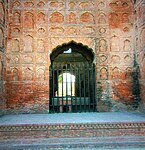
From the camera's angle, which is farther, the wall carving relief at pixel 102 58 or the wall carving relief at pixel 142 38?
the wall carving relief at pixel 102 58

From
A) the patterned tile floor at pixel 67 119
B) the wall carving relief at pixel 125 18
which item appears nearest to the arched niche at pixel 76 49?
the wall carving relief at pixel 125 18

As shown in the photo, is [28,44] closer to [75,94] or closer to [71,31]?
[71,31]

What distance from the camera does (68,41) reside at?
6.98 m

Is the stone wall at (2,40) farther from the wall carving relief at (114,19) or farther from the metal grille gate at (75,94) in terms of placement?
the wall carving relief at (114,19)

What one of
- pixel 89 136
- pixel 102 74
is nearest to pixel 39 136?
pixel 89 136

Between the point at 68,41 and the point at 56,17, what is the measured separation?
985 millimetres

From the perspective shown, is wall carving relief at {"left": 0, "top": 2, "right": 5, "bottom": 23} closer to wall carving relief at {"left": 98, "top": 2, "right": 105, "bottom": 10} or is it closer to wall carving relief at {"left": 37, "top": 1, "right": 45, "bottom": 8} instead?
wall carving relief at {"left": 37, "top": 1, "right": 45, "bottom": 8}

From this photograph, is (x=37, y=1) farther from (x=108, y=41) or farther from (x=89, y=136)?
(x=89, y=136)

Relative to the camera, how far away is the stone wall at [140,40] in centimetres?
634

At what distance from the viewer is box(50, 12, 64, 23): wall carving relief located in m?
7.05

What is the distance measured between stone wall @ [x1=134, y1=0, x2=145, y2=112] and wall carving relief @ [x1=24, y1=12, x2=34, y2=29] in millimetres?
3668

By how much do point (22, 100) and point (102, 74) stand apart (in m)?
2.90

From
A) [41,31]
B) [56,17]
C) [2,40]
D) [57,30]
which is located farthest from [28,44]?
[56,17]

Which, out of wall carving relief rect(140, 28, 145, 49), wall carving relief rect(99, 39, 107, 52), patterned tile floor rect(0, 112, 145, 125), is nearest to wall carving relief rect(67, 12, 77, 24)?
wall carving relief rect(99, 39, 107, 52)
